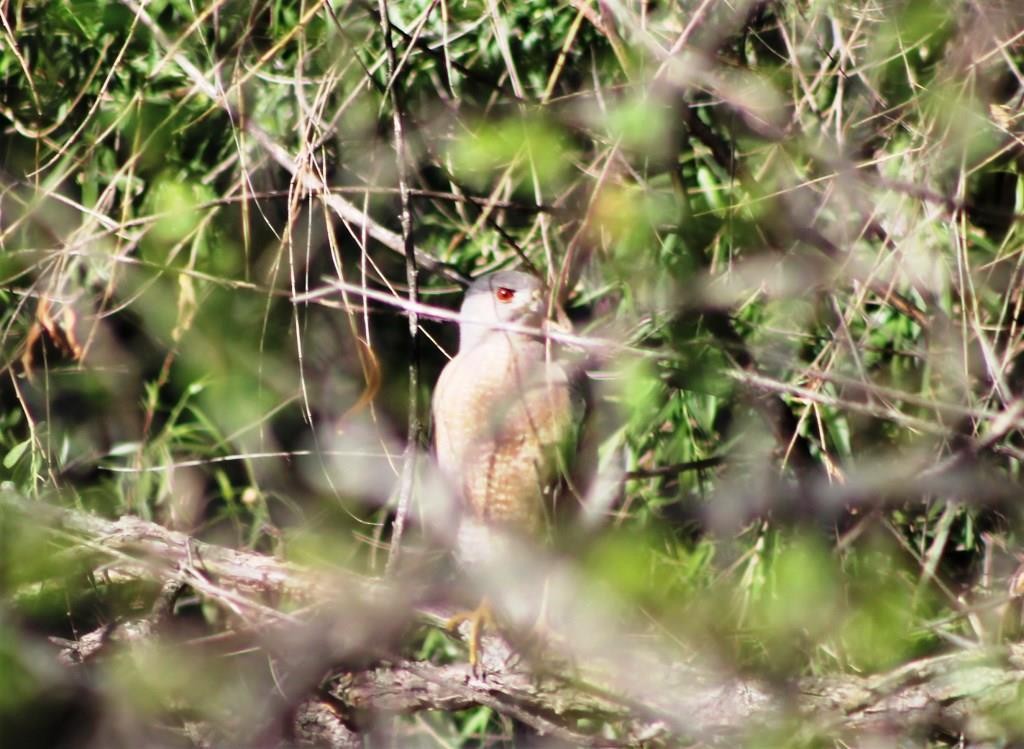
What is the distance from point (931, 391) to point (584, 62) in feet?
4.38

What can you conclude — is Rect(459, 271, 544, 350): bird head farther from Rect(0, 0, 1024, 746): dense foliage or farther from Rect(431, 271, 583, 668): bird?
Rect(0, 0, 1024, 746): dense foliage

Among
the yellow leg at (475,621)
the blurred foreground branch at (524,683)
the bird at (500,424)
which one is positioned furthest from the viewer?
the bird at (500,424)

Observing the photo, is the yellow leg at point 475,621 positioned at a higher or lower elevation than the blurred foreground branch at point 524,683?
lower

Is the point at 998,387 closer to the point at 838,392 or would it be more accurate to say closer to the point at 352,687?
the point at 838,392

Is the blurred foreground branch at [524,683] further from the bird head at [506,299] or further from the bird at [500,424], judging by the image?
the bird head at [506,299]

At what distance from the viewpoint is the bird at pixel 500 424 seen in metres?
3.39

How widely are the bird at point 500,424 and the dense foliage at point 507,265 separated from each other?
135mm

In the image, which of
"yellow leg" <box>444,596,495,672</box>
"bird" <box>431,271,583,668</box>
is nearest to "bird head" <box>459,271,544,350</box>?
"bird" <box>431,271,583,668</box>

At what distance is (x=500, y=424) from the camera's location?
11.4ft

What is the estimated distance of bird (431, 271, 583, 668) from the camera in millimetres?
3389

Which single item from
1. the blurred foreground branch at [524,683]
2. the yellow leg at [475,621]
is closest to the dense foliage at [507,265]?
the blurred foreground branch at [524,683]

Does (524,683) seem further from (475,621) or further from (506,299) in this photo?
(506,299)

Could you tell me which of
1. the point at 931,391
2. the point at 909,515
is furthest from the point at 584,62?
the point at 909,515

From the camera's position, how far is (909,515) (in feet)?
11.4
